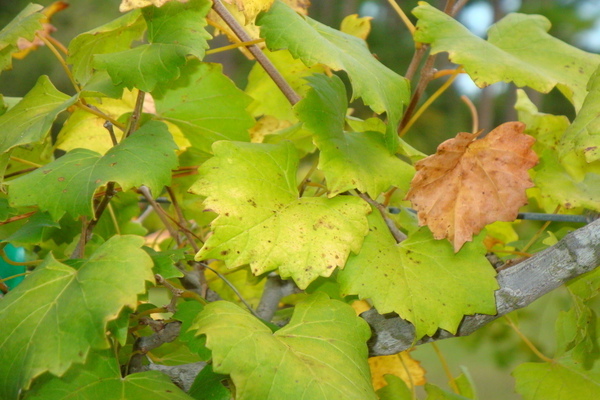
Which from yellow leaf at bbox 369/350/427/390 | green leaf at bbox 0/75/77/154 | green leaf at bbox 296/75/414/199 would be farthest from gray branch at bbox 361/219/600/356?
green leaf at bbox 0/75/77/154

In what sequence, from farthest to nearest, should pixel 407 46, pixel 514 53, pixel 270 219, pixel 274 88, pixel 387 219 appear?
pixel 407 46 < pixel 274 88 < pixel 514 53 < pixel 387 219 < pixel 270 219

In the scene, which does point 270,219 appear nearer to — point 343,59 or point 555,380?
point 343,59

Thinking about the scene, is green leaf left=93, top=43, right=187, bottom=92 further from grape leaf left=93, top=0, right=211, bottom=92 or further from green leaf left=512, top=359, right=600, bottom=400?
green leaf left=512, top=359, right=600, bottom=400

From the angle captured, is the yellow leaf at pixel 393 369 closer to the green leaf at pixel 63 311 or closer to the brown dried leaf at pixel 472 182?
the brown dried leaf at pixel 472 182

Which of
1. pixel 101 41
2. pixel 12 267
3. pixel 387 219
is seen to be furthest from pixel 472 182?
pixel 12 267

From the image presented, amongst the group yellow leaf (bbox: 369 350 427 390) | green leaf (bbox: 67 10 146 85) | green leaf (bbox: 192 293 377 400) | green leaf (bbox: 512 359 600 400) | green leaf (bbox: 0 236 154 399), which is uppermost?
green leaf (bbox: 67 10 146 85)

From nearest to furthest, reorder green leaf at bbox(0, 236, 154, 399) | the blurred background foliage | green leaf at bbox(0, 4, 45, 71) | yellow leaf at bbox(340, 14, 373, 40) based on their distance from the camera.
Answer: green leaf at bbox(0, 236, 154, 399)
green leaf at bbox(0, 4, 45, 71)
yellow leaf at bbox(340, 14, 373, 40)
the blurred background foliage

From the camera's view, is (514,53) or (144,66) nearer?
(144,66)
